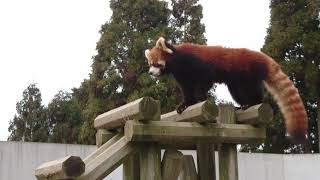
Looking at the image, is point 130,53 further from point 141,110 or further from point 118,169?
point 141,110

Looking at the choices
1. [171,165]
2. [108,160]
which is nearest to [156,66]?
[171,165]

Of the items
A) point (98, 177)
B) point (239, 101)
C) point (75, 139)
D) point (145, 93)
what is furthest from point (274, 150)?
point (98, 177)

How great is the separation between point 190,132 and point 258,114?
54 centimetres

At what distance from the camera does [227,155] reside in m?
4.00

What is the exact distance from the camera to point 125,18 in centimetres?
1589

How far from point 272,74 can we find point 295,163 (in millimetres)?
7313

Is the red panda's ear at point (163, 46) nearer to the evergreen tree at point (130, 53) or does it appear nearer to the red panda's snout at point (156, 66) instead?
the red panda's snout at point (156, 66)

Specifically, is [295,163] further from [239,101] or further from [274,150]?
[239,101]

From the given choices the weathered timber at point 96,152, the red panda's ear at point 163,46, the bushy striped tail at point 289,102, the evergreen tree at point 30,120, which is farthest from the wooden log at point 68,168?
the evergreen tree at point 30,120

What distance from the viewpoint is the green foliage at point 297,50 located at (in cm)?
1485

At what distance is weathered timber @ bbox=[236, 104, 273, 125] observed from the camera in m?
3.85

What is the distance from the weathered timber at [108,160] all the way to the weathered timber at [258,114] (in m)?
0.89

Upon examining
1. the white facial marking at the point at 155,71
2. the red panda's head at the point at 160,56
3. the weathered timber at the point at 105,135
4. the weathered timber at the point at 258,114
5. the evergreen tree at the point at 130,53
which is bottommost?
the weathered timber at the point at 105,135

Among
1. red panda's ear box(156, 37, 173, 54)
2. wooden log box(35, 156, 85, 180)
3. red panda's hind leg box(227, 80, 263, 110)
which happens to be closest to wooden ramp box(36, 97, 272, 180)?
wooden log box(35, 156, 85, 180)
